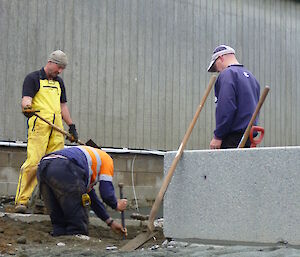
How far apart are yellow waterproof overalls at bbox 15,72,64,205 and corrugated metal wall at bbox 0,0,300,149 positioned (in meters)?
1.71

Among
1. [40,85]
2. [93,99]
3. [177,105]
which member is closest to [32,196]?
[40,85]

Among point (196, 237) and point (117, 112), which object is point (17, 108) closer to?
point (117, 112)

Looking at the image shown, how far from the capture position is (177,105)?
441 inches

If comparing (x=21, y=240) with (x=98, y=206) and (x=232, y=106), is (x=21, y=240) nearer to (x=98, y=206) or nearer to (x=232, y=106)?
(x=98, y=206)

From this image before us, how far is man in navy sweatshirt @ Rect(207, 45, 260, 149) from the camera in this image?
5746 millimetres

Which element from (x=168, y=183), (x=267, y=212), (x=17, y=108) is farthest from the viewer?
(x=17, y=108)

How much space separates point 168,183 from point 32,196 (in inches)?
121

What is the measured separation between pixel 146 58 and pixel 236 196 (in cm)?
624

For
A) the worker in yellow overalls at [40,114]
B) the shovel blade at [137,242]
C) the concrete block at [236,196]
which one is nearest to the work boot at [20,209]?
the worker in yellow overalls at [40,114]

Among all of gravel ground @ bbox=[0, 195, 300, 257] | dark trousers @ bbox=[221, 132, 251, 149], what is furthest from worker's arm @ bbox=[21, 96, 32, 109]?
dark trousers @ bbox=[221, 132, 251, 149]

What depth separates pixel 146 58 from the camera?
10.9 m

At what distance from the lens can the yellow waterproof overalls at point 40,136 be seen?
749 cm

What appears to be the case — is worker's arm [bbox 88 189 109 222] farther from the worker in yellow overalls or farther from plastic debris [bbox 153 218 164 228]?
the worker in yellow overalls

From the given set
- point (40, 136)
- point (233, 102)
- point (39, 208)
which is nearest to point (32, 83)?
point (40, 136)
